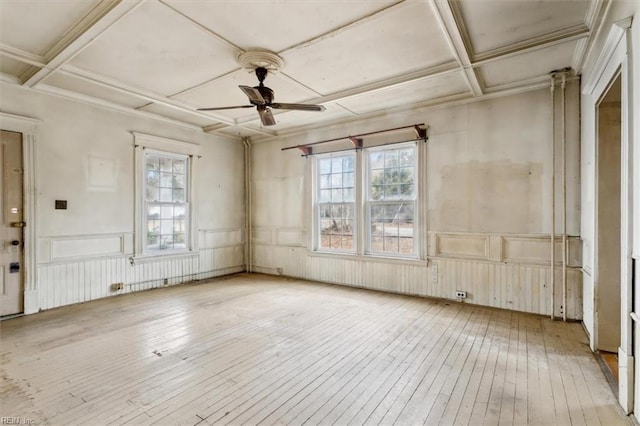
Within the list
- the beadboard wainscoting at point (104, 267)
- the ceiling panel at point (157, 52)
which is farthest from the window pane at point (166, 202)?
the ceiling panel at point (157, 52)

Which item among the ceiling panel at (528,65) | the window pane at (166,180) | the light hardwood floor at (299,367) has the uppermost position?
the ceiling panel at (528,65)

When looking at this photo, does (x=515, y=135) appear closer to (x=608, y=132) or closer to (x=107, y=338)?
(x=608, y=132)

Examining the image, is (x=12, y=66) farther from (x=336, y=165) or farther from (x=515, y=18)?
(x=515, y=18)

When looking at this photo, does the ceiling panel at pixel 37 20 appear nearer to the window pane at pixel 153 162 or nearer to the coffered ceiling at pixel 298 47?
the coffered ceiling at pixel 298 47

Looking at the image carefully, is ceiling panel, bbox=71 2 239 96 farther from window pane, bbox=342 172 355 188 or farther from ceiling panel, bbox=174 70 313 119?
window pane, bbox=342 172 355 188

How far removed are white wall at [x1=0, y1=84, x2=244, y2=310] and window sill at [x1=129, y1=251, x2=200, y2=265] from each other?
55mm

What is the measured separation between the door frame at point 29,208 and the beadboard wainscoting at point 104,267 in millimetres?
72

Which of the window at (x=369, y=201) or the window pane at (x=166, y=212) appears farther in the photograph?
the window pane at (x=166, y=212)

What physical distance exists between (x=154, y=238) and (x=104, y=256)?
810mm

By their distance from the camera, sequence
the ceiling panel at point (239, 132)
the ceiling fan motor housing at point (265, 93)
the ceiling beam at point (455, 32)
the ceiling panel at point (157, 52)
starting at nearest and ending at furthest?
1. the ceiling beam at point (455, 32)
2. the ceiling panel at point (157, 52)
3. the ceiling fan motor housing at point (265, 93)
4. the ceiling panel at point (239, 132)

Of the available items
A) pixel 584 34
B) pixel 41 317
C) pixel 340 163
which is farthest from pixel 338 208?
pixel 41 317

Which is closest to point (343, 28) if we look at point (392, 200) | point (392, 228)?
point (392, 200)

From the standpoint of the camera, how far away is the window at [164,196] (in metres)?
5.08

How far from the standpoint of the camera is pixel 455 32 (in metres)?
2.75
